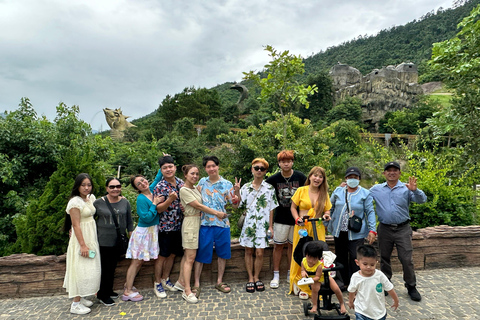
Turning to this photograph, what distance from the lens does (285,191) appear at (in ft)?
11.8

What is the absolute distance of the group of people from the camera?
10.5 ft

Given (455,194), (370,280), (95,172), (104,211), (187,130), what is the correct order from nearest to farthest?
(370,280) < (104,211) < (455,194) < (95,172) < (187,130)

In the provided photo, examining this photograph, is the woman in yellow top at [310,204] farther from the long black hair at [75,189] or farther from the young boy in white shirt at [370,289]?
the long black hair at [75,189]

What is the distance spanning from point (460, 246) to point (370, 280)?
2680 millimetres

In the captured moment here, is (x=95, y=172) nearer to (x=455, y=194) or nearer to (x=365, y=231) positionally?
(x=365, y=231)

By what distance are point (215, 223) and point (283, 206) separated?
2.83 ft

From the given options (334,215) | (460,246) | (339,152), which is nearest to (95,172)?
(334,215)

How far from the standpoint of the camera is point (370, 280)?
2.50 meters

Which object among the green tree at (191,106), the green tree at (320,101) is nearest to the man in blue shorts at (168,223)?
the green tree at (191,106)

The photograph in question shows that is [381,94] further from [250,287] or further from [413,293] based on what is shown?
[250,287]

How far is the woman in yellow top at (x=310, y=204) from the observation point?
326 centimetres

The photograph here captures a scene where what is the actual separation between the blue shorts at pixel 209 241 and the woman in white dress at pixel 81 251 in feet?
3.74

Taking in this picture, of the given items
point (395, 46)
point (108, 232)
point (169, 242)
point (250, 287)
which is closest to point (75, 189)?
point (108, 232)

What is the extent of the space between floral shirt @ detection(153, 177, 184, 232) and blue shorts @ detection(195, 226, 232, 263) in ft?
1.04
